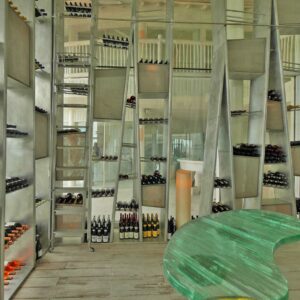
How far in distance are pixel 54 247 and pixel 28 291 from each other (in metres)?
1.25

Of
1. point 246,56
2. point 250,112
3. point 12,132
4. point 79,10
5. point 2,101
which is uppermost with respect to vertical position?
point 79,10

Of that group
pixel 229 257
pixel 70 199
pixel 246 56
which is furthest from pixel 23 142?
pixel 246 56

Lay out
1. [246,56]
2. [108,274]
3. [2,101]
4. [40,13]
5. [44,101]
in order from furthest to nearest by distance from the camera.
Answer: [246,56]
[44,101]
[40,13]
[108,274]
[2,101]

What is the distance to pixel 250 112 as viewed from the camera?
15.0 ft

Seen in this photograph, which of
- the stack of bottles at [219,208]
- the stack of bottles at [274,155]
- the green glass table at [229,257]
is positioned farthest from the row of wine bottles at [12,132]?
the stack of bottles at [274,155]

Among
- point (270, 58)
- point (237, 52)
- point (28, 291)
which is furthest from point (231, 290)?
point (270, 58)

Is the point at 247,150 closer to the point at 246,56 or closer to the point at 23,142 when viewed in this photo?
the point at 246,56

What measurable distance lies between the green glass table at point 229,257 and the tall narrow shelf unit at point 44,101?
257 centimetres

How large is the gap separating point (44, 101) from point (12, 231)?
181cm

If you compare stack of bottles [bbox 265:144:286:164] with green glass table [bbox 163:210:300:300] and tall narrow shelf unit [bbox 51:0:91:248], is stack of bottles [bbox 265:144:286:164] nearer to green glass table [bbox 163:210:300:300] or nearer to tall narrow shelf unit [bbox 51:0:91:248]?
green glass table [bbox 163:210:300:300]

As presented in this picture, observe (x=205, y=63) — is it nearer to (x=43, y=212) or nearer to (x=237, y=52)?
(x=237, y=52)

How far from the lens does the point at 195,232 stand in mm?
1908

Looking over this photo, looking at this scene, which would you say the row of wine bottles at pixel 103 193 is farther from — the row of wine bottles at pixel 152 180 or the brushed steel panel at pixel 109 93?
the brushed steel panel at pixel 109 93

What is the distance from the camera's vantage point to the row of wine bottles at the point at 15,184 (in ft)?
9.34
